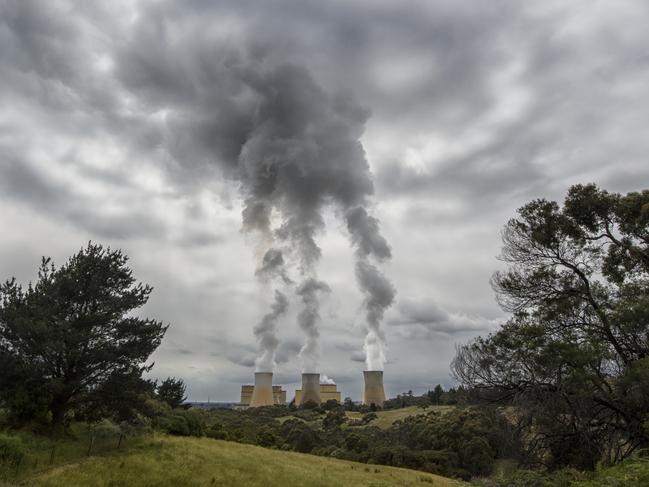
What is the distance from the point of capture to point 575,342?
50.0ft

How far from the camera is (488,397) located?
52.4 ft

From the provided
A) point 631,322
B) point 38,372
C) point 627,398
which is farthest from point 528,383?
point 38,372

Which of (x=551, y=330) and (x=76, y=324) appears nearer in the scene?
(x=551, y=330)

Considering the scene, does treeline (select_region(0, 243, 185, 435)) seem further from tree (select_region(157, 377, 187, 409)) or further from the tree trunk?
tree (select_region(157, 377, 187, 409))

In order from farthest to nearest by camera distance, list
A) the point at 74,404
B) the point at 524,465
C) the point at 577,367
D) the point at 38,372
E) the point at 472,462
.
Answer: the point at 472,462 < the point at 74,404 < the point at 38,372 < the point at 524,465 < the point at 577,367

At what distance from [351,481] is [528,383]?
1005cm

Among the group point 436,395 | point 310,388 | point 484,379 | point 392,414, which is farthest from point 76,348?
point 436,395

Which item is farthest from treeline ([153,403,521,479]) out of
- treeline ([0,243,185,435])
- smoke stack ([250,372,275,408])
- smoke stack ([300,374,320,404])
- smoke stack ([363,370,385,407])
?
smoke stack ([300,374,320,404])

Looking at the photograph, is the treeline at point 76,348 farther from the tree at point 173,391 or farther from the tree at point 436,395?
the tree at point 436,395

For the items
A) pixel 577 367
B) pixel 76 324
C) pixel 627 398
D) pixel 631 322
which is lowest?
pixel 627 398

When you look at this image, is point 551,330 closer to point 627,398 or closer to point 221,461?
point 627,398

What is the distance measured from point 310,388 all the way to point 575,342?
210 feet

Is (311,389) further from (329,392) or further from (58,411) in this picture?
(58,411)

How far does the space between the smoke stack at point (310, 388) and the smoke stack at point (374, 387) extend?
10554mm
